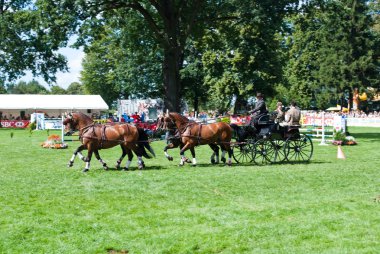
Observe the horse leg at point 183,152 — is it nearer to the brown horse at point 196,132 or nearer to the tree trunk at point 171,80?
the brown horse at point 196,132

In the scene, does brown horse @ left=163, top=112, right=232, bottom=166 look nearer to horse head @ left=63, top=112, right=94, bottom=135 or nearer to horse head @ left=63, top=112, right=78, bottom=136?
horse head @ left=63, top=112, right=94, bottom=135

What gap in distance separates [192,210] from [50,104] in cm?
6812

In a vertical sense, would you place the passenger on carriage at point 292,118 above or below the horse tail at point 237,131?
above

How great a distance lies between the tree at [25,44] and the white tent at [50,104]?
13.3 m

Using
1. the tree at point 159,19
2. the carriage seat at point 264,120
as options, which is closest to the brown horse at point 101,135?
the carriage seat at point 264,120

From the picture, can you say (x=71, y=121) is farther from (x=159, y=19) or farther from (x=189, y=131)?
(x=159, y=19)

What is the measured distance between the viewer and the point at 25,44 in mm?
48375

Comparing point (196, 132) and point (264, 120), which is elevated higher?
point (264, 120)

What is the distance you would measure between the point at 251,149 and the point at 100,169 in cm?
504

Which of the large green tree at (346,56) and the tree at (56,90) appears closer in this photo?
the large green tree at (346,56)

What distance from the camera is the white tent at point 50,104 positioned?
245ft

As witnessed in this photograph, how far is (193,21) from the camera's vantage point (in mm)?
33344

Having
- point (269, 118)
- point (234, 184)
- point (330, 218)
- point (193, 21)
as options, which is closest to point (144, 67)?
point (193, 21)

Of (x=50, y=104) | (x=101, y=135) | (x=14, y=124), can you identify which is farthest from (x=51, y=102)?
(x=101, y=135)
